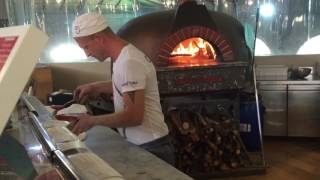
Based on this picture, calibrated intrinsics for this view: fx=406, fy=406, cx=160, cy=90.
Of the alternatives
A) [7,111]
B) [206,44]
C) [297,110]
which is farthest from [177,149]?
[7,111]

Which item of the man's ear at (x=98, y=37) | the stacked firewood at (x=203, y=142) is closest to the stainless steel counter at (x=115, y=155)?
the man's ear at (x=98, y=37)

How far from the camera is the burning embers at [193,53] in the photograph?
13.6 ft

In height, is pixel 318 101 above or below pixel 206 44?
below

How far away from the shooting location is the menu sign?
679mm

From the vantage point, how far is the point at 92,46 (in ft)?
6.97

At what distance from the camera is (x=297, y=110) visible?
4859 mm

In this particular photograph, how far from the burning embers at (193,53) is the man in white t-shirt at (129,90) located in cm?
200

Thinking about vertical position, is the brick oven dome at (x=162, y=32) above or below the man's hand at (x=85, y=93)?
above

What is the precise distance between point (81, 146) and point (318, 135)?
168 inches

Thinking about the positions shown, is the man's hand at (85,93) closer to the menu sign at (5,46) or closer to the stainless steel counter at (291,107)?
the menu sign at (5,46)

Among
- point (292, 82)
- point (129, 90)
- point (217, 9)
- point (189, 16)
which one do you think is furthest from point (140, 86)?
point (217, 9)

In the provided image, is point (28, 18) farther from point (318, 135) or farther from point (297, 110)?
point (318, 135)

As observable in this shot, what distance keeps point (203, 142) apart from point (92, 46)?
214 centimetres

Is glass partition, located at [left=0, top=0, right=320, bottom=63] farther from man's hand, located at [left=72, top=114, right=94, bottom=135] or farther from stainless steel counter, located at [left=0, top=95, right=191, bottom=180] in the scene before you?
man's hand, located at [left=72, top=114, right=94, bottom=135]
